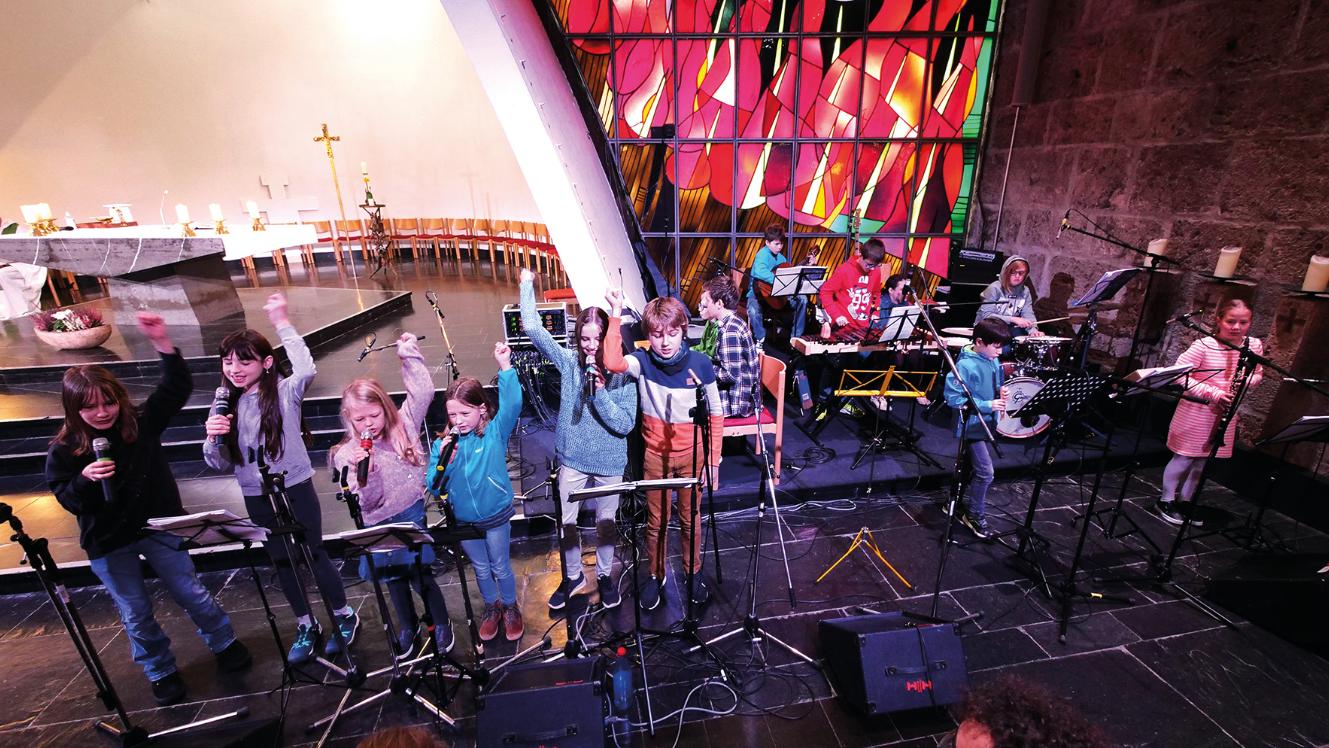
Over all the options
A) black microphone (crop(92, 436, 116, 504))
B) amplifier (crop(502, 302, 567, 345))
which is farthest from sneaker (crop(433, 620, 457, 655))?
amplifier (crop(502, 302, 567, 345))

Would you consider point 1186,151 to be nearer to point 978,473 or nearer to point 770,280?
point 978,473

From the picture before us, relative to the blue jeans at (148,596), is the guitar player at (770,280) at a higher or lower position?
higher

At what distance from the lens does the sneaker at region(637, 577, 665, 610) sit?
3.42 metres

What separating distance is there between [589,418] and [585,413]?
0.04m

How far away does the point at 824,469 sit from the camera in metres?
4.72

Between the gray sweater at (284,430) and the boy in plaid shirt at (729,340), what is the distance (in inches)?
93.9

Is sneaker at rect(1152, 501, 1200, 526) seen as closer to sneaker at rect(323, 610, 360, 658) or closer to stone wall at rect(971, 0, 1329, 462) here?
stone wall at rect(971, 0, 1329, 462)

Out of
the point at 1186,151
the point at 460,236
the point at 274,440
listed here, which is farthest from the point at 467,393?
the point at 460,236

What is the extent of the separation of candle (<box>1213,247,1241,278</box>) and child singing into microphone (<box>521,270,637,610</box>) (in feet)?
16.2

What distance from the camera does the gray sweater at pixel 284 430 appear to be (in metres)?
2.79

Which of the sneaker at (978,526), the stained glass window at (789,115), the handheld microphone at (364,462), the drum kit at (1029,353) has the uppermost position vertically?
the stained glass window at (789,115)

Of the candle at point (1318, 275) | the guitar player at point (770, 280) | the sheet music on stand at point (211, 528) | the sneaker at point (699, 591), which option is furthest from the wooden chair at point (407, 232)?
the candle at point (1318, 275)

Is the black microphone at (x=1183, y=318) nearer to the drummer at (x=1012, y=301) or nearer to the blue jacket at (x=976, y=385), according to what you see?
the blue jacket at (x=976, y=385)

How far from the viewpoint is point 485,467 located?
283 cm
